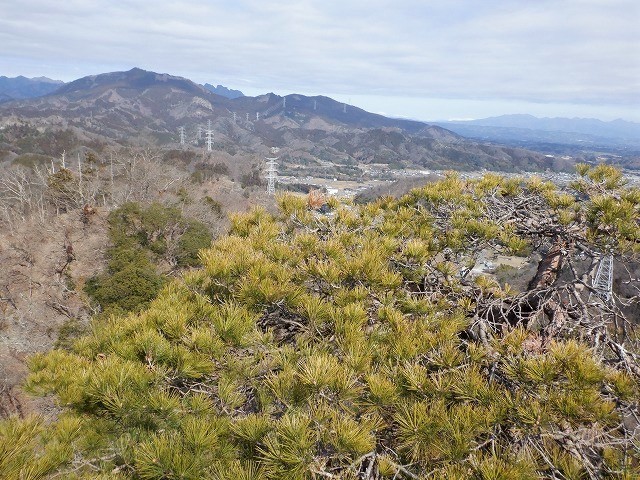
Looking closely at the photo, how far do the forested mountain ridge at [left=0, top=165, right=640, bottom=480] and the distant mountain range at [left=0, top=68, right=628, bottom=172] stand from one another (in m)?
57.7

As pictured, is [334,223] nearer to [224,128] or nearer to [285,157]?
[285,157]

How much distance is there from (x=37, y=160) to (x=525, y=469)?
4233cm

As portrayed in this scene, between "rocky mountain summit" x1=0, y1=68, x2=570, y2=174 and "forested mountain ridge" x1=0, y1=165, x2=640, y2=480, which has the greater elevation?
"rocky mountain summit" x1=0, y1=68, x2=570, y2=174

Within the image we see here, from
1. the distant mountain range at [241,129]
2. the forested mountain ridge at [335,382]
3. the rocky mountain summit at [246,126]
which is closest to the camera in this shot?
the forested mountain ridge at [335,382]

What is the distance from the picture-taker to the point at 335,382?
151 cm

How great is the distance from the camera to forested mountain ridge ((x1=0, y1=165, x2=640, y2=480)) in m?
1.40

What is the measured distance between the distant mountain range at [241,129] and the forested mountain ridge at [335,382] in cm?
5775

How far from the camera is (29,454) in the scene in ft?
4.58

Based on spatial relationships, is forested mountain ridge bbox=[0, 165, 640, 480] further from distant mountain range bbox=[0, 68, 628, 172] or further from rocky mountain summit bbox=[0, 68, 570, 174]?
rocky mountain summit bbox=[0, 68, 570, 174]

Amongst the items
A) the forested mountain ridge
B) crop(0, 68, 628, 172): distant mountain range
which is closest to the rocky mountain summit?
crop(0, 68, 628, 172): distant mountain range

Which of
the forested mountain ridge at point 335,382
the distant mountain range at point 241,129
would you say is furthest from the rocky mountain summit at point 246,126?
the forested mountain ridge at point 335,382

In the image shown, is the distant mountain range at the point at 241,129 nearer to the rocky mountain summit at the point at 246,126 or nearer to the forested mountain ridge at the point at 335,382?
the rocky mountain summit at the point at 246,126

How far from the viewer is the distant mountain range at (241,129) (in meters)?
83.4

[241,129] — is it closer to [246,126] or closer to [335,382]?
[246,126]
